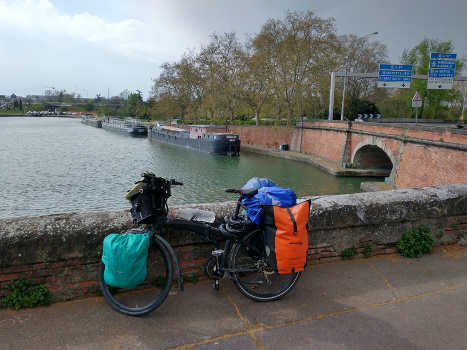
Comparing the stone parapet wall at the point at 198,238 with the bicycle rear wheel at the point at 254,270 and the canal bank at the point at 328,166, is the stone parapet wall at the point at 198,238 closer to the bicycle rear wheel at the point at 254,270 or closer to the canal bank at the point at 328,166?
the bicycle rear wheel at the point at 254,270

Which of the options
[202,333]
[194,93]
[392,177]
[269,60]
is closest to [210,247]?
[202,333]

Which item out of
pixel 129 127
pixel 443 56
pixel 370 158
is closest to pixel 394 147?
pixel 370 158

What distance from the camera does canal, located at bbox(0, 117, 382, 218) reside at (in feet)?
52.7

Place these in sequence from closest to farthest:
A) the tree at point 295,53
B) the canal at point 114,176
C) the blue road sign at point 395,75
Result: the canal at point 114,176, the blue road sign at point 395,75, the tree at point 295,53

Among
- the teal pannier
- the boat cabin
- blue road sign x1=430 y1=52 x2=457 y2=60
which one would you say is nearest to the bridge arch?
blue road sign x1=430 y1=52 x2=457 y2=60

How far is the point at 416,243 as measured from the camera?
385 cm

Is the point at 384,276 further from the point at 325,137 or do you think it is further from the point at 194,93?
the point at 194,93

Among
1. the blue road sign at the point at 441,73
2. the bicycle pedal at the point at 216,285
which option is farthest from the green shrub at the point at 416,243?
the blue road sign at the point at 441,73

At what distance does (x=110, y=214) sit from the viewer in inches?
117

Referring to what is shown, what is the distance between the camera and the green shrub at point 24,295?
8.58 ft

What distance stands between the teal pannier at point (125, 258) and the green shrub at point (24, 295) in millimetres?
534

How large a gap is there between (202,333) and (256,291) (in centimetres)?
69

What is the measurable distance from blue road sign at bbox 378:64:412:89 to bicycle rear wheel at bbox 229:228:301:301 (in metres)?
25.3

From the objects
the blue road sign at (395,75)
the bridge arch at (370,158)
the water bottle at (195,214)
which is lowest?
the bridge arch at (370,158)
